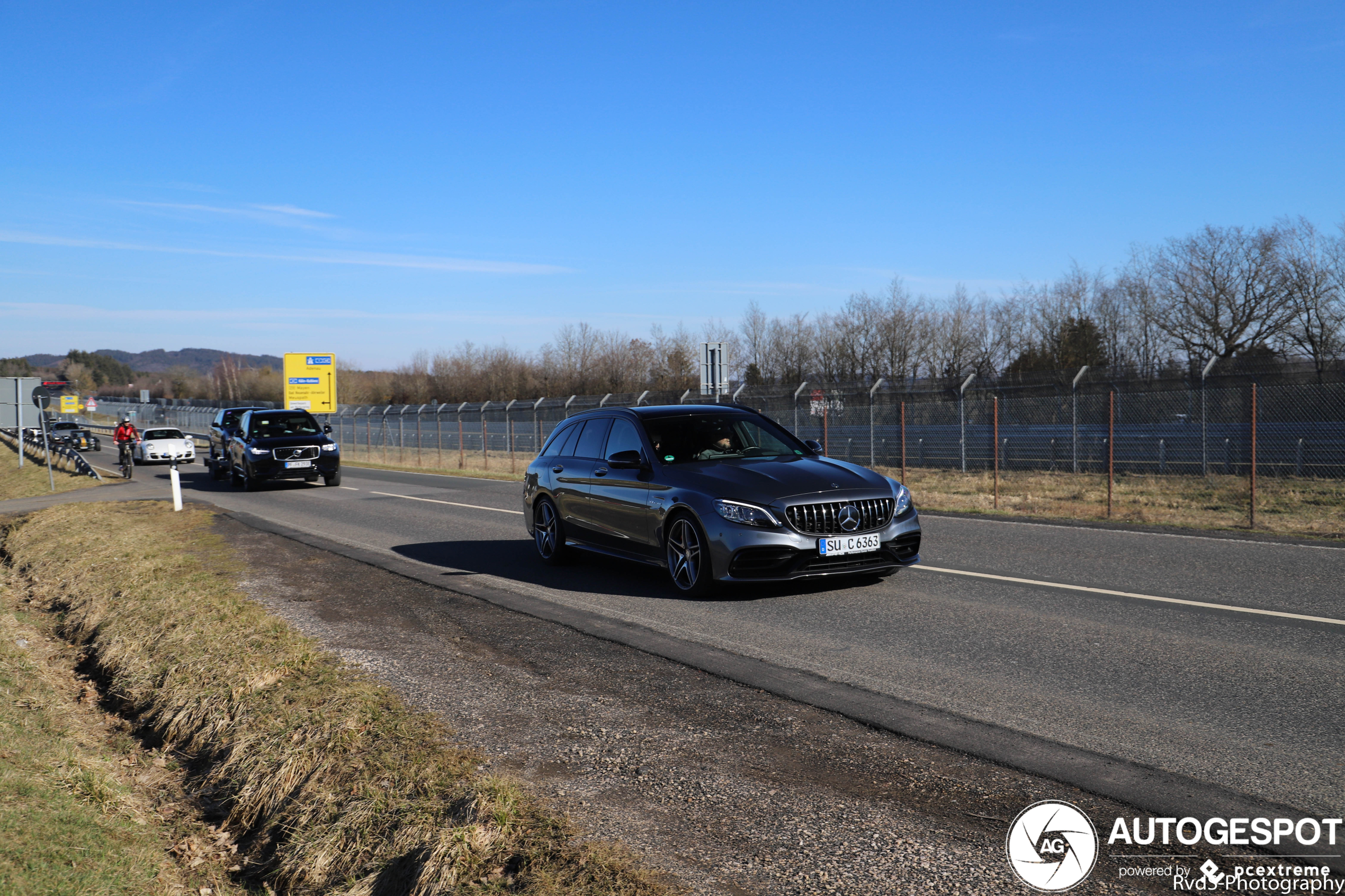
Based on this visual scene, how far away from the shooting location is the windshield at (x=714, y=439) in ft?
Answer: 29.5

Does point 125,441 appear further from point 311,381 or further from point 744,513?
point 744,513

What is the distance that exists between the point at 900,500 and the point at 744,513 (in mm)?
1355

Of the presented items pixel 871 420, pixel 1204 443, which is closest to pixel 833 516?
pixel 871 420

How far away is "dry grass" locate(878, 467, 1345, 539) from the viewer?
14.3 m

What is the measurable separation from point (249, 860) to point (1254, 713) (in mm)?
4553

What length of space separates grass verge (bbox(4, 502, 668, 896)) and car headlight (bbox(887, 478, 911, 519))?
A: 4339 mm

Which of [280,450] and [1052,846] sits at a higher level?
[280,450]

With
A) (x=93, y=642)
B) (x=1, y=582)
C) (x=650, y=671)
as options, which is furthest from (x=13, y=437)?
(x=650, y=671)

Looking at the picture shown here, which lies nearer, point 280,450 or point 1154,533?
point 1154,533

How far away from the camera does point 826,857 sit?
3328 millimetres

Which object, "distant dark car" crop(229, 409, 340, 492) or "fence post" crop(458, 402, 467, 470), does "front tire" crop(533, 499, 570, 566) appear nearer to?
"distant dark car" crop(229, 409, 340, 492)

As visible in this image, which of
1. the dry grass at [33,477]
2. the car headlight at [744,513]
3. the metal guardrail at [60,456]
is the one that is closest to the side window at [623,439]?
the car headlight at [744,513]

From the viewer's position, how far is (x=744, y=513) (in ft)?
25.7

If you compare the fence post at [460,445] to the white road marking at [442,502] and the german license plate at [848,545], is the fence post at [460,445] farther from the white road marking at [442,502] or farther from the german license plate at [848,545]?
the german license plate at [848,545]
